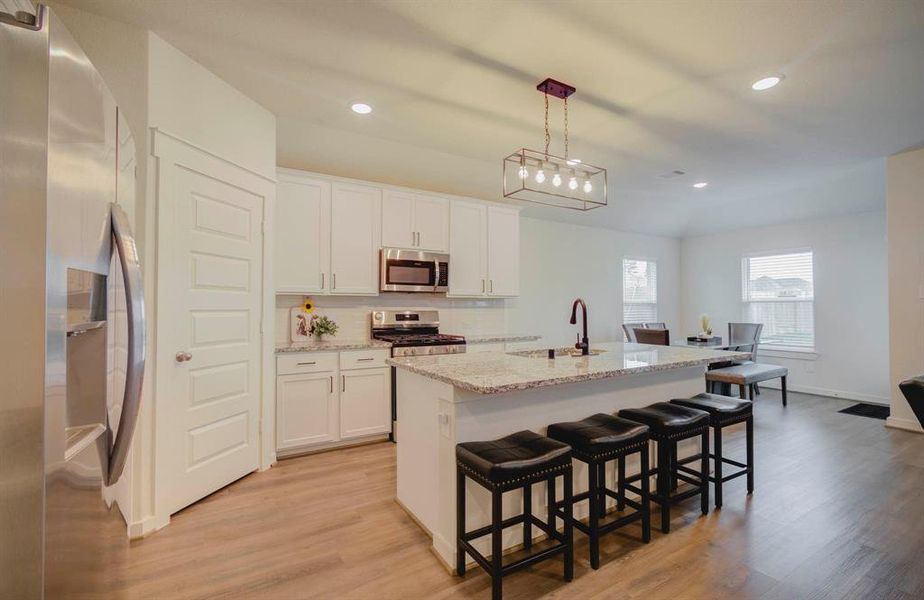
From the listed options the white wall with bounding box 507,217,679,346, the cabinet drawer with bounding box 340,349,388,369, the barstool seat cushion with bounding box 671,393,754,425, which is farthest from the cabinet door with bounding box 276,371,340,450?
the barstool seat cushion with bounding box 671,393,754,425

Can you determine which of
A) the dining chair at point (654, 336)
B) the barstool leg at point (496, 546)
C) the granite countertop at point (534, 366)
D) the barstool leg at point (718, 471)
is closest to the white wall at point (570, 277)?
the dining chair at point (654, 336)

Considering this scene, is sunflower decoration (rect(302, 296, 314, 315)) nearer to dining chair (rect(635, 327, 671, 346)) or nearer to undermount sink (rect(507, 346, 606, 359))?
undermount sink (rect(507, 346, 606, 359))

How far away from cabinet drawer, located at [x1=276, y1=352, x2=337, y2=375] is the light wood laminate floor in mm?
771

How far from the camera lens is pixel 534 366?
2.37m

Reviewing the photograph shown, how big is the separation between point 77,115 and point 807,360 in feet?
24.9

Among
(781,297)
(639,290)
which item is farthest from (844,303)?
(639,290)

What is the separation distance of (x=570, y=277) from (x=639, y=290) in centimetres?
161

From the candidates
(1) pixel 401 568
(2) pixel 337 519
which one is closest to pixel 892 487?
(1) pixel 401 568

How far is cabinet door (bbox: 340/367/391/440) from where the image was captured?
3652 millimetres

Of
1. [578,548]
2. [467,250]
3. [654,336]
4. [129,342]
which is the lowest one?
[578,548]

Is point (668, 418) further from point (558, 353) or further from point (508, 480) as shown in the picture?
point (508, 480)

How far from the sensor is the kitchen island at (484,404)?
2.02 metres

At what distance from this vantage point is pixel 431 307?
4723mm

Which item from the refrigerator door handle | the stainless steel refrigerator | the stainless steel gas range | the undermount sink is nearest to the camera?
the stainless steel refrigerator
